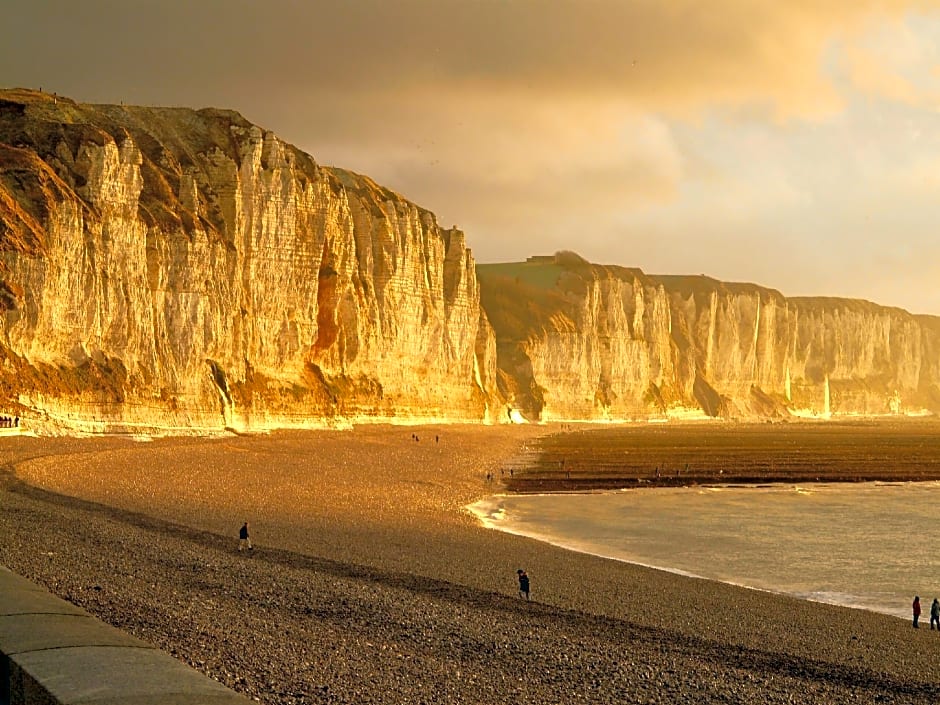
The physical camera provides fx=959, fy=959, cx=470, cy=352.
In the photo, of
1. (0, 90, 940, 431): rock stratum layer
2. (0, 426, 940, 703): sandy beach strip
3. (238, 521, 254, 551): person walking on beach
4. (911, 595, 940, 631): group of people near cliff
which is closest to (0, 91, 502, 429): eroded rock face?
(0, 90, 940, 431): rock stratum layer

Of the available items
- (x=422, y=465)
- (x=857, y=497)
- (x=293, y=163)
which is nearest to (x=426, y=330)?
(x=293, y=163)

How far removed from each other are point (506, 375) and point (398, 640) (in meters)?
129

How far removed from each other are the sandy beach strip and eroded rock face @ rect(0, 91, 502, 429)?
19.0 meters

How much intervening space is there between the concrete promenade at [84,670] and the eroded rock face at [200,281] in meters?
43.1

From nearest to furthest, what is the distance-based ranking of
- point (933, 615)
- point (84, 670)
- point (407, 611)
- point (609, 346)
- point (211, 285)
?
point (84, 670) → point (407, 611) → point (933, 615) → point (211, 285) → point (609, 346)

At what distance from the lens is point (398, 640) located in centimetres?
1276

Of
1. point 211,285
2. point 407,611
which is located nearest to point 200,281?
point 211,285

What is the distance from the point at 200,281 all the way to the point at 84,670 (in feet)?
205

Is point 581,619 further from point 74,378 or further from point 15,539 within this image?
point 74,378

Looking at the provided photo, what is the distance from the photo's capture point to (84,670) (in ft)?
12.6

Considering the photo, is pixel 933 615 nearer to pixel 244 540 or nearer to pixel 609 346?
pixel 244 540

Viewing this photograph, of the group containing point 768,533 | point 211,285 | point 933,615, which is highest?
point 211,285

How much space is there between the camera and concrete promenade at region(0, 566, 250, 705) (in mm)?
3518

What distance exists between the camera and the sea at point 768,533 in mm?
24719
